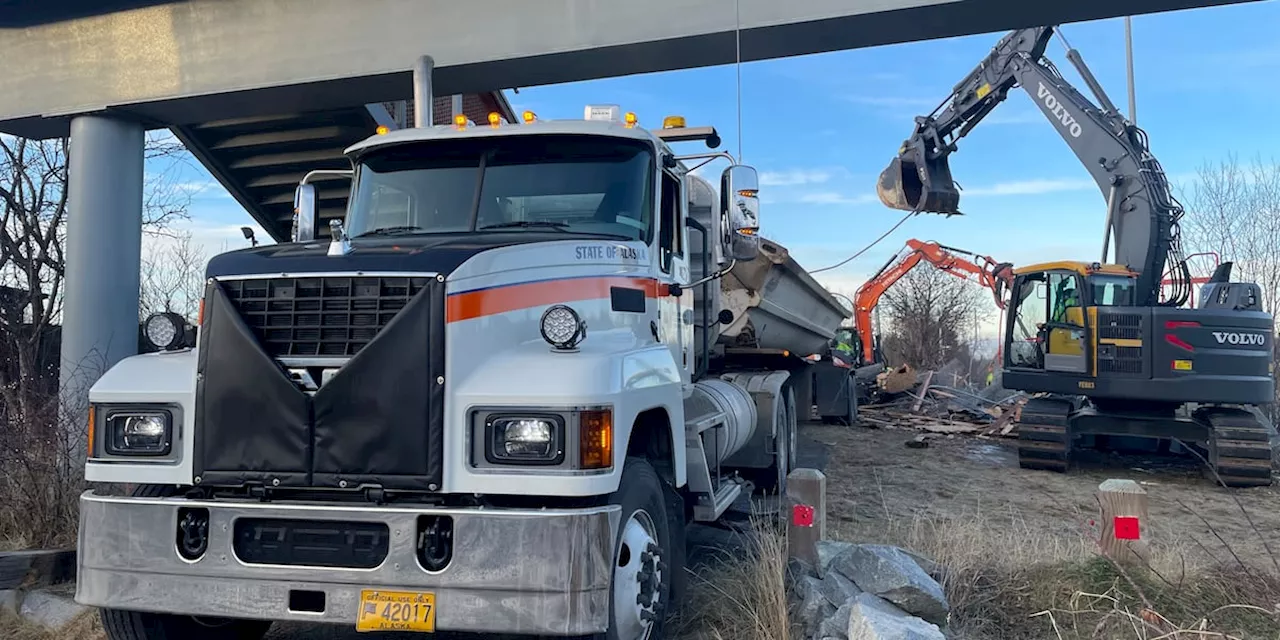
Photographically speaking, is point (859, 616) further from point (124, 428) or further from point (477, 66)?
point (477, 66)

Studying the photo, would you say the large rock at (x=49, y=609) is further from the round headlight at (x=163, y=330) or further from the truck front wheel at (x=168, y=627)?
the round headlight at (x=163, y=330)

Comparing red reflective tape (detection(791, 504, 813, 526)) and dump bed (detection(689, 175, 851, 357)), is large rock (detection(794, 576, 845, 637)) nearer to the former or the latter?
red reflective tape (detection(791, 504, 813, 526))

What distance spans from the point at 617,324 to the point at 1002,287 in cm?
1178

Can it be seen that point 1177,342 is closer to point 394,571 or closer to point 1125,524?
point 1125,524

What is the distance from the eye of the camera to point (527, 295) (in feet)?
13.7

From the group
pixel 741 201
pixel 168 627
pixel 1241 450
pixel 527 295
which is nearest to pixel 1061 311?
pixel 1241 450

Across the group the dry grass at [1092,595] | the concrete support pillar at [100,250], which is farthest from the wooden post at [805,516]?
the concrete support pillar at [100,250]

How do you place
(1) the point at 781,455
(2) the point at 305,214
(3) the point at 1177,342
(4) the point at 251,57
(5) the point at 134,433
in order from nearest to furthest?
(5) the point at 134,433 → (2) the point at 305,214 → (4) the point at 251,57 → (1) the point at 781,455 → (3) the point at 1177,342

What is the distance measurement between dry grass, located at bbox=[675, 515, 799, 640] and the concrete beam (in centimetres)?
369

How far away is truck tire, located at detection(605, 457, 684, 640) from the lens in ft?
12.4

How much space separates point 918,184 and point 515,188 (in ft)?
36.8

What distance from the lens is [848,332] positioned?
22672 millimetres

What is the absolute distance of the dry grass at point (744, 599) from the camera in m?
4.30

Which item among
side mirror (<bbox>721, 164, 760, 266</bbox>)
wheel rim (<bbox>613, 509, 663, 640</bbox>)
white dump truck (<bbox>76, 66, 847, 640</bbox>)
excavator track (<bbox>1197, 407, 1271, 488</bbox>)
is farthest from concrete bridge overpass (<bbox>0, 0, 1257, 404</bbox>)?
excavator track (<bbox>1197, 407, 1271, 488</bbox>)
